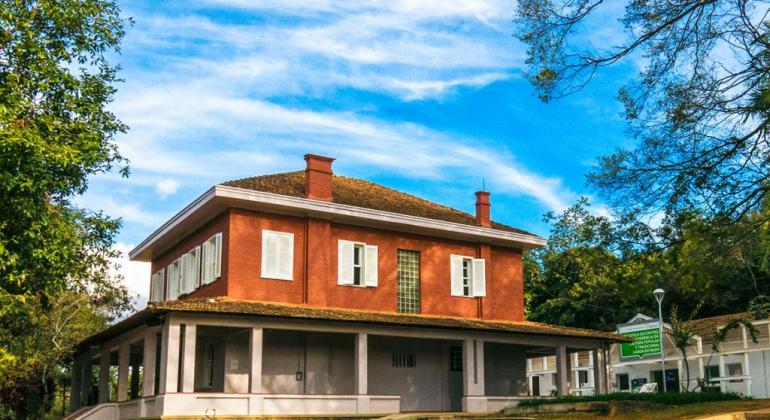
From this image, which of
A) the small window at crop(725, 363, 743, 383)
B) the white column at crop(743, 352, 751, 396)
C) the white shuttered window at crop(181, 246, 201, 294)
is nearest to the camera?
the white shuttered window at crop(181, 246, 201, 294)

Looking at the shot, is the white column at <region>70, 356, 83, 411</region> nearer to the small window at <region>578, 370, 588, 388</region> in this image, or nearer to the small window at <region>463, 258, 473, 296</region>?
the small window at <region>463, 258, 473, 296</region>

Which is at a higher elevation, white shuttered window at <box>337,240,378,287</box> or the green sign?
white shuttered window at <box>337,240,378,287</box>

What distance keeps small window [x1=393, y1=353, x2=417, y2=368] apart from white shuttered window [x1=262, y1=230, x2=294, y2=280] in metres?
5.21

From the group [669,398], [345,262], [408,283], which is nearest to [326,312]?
[345,262]

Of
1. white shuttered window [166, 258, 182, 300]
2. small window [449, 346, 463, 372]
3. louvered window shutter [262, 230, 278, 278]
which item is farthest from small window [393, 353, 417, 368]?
white shuttered window [166, 258, 182, 300]

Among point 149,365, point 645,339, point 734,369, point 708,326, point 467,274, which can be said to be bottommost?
point 734,369

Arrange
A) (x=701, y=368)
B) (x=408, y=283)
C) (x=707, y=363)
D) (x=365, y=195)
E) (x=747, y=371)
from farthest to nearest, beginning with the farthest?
(x=701, y=368)
(x=707, y=363)
(x=747, y=371)
(x=365, y=195)
(x=408, y=283)

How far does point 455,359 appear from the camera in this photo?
101ft

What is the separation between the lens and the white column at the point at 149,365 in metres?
24.2

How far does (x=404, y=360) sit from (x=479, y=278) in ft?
14.8

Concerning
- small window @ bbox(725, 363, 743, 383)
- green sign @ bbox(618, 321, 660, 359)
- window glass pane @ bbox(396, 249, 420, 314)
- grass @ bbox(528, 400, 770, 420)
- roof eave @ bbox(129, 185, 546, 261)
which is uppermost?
roof eave @ bbox(129, 185, 546, 261)

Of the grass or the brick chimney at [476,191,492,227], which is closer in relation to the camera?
the grass

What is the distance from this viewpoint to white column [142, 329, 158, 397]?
24.2 m

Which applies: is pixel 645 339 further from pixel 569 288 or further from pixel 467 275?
pixel 569 288
